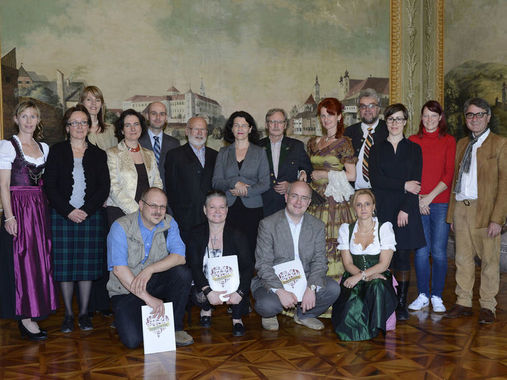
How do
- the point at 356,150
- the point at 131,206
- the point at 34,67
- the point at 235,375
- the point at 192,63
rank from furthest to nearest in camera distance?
the point at 192,63 → the point at 34,67 → the point at 356,150 → the point at 131,206 → the point at 235,375

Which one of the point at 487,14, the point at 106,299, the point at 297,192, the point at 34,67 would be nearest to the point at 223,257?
the point at 297,192

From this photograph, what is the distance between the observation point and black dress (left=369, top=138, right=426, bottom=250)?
13.4 feet

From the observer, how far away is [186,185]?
14.3 ft

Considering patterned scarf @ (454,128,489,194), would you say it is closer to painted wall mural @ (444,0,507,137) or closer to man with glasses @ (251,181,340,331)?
man with glasses @ (251,181,340,331)

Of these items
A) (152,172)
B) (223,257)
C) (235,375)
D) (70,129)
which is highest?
(70,129)

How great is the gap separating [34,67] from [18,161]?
340 centimetres

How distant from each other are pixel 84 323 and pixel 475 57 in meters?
7.02

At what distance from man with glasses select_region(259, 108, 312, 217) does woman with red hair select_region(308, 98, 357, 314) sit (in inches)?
7.2

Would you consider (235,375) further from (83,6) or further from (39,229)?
(83,6)

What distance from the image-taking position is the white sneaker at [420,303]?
175 inches

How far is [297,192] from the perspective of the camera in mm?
3857

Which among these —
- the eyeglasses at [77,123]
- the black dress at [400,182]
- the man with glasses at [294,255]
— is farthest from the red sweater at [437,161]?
the eyeglasses at [77,123]

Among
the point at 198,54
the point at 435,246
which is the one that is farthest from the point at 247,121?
the point at 198,54

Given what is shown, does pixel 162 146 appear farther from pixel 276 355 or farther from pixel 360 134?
pixel 276 355
